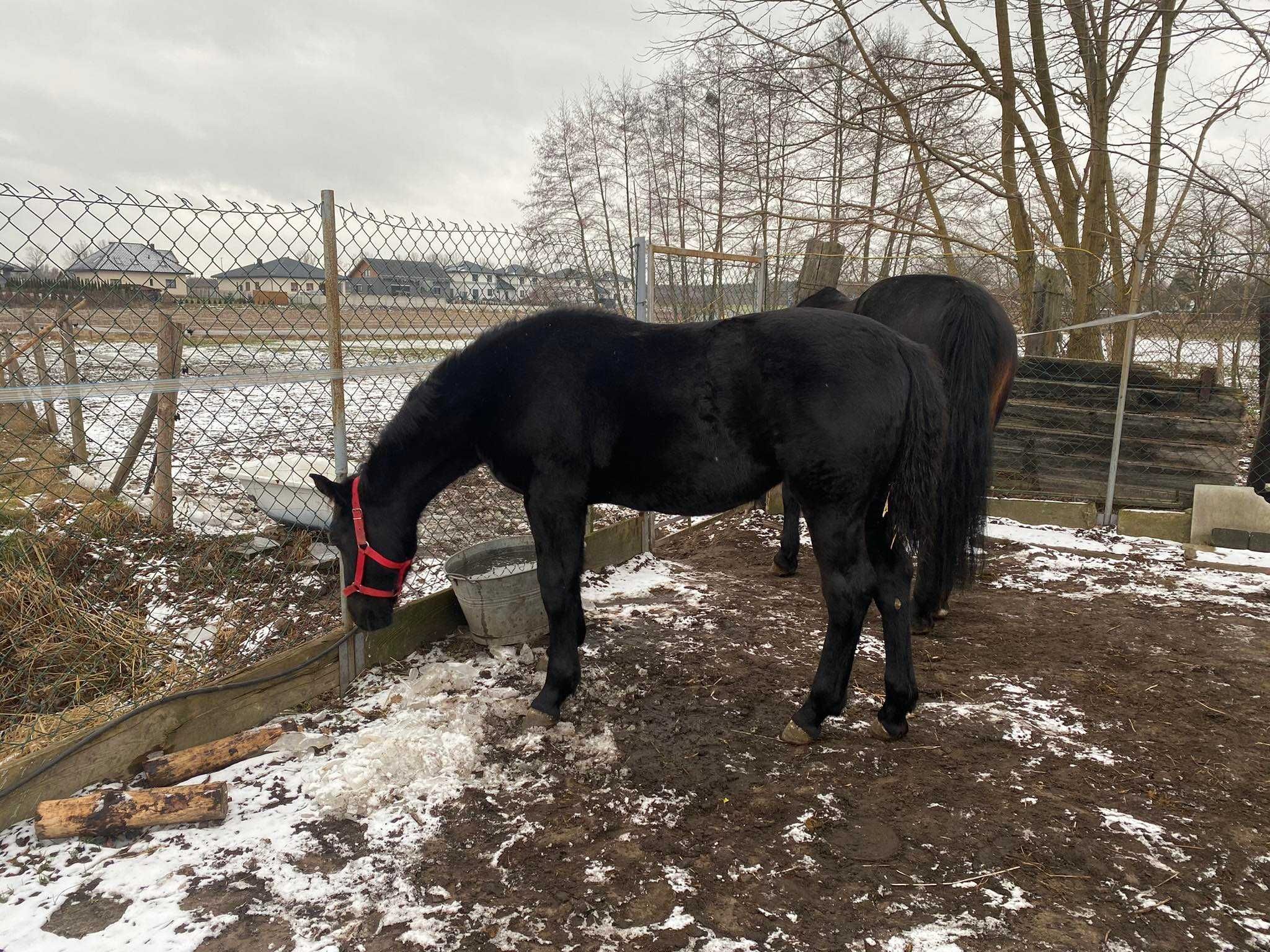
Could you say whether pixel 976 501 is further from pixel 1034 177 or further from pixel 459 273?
pixel 1034 177

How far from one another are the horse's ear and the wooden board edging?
688 millimetres

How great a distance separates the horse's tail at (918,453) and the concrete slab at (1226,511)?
4.47 m

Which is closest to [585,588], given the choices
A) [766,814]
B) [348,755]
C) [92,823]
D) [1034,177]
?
[348,755]

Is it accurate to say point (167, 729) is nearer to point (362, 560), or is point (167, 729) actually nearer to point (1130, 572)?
point (362, 560)

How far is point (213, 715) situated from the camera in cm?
283

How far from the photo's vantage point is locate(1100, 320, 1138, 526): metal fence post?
5.95 m

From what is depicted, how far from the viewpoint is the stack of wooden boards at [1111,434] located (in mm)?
6047

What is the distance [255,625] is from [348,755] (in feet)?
4.13

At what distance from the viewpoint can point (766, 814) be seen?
2.47m

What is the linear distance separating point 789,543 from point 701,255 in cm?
237

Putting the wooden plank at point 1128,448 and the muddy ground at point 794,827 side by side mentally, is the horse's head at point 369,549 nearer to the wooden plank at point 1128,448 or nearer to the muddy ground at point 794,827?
Answer: the muddy ground at point 794,827

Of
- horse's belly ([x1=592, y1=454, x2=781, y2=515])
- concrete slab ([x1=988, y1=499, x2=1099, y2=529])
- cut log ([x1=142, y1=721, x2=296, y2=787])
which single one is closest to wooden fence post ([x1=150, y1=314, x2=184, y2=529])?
cut log ([x1=142, y1=721, x2=296, y2=787])

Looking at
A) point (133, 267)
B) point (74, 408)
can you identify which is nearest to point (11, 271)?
point (133, 267)

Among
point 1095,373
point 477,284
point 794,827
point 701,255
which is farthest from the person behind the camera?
point 1095,373
